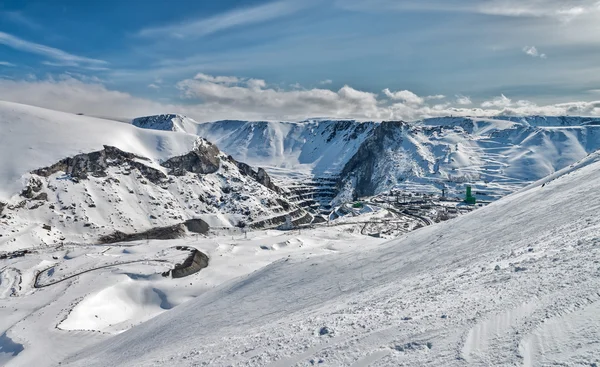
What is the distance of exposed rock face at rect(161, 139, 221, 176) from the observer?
438ft

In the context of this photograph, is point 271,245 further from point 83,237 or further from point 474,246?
point 474,246

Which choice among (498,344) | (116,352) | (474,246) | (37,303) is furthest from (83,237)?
(498,344)

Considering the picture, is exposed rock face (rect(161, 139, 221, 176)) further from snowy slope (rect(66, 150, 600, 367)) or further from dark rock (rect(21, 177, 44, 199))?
snowy slope (rect(66, 150, 600, 367))

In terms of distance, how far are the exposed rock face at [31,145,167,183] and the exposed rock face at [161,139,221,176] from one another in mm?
7025

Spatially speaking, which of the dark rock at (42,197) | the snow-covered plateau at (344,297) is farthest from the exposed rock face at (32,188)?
the snow-covered plateau at (344,297)

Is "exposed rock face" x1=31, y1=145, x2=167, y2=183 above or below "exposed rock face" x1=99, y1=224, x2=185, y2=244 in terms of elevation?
above

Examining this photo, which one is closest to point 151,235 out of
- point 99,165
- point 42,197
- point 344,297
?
point 42,197

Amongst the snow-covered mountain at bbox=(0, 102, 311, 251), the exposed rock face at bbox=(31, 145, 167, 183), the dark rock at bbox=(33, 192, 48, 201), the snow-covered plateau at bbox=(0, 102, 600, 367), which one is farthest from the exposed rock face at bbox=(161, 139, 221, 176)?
the snow-covered plateau at bbox=(0, 102, 600, 367)

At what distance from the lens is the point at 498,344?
9.32m

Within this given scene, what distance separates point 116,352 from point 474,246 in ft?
67.4

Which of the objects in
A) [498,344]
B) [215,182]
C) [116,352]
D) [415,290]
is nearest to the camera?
[498,344]

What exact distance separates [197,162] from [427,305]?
429ft

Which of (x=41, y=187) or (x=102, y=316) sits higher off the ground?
(x=41, y=187)

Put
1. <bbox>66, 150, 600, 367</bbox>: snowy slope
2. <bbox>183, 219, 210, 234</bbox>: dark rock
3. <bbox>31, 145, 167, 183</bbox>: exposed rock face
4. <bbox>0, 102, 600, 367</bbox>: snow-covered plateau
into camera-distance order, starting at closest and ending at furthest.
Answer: <bbox>66, 150, 600, 367</bbox>: snowy slope → <bbox>0, 102, 600, 367</bbox>: snow-covered plateau → <bbox>31, 145, 167, 183</bbox>: exposed rock face → <bbox>183, 219, 210, 234</bbox>: dark rock
